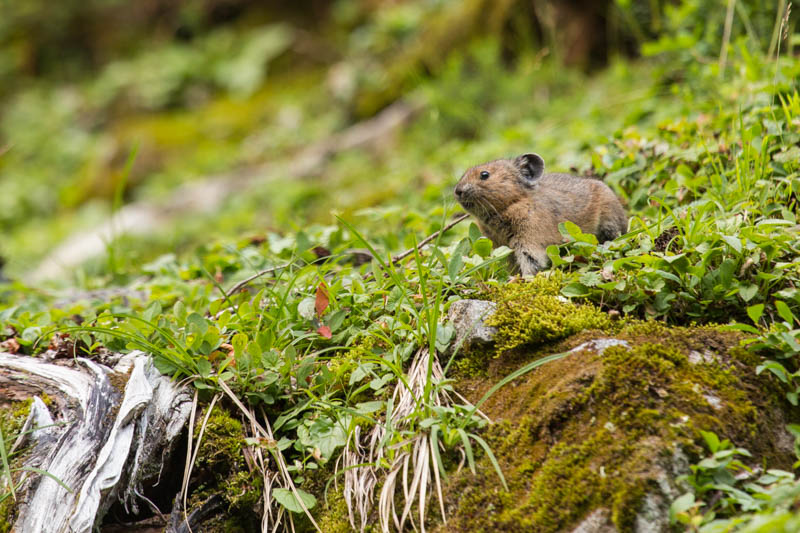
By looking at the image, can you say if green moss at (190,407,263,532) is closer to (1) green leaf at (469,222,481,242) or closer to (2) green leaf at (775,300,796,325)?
(1) green leaf at (469,222,481,242)

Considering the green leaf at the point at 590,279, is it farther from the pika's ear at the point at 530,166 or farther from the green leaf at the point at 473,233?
the pika's ear at the point at 530,166

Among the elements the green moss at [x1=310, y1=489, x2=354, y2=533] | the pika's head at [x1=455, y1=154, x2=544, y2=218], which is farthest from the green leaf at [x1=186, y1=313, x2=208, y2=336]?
the pika's head at [x1=455, y1=154, x2=544, y2=218]

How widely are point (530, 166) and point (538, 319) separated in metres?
1.77

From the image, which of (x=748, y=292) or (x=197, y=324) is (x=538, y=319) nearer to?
(x=748, y=292)

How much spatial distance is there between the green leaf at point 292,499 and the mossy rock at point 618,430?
2.48ft

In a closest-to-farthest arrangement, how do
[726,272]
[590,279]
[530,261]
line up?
[726,272], [590,279], [530,261]

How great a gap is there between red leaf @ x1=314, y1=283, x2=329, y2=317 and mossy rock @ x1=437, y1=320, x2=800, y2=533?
1.28 m

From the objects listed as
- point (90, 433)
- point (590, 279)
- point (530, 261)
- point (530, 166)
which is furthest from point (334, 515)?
point (530, 166)

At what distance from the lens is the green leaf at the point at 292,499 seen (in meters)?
3.61

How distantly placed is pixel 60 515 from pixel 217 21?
727 inches

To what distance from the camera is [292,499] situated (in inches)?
144

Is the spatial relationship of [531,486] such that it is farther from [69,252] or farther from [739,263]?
[69,252]

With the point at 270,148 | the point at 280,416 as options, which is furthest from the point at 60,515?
the point at 270,148

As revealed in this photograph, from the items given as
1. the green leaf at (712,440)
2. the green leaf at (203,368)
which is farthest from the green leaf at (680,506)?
the green leaf at (203,368)
